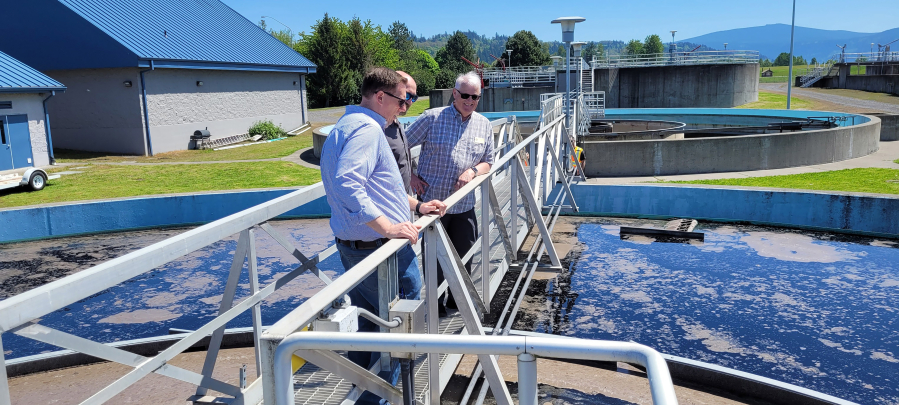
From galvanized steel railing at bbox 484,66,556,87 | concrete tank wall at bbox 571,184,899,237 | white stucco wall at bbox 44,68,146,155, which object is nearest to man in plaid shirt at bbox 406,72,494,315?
concrete tank wall at bbox 571,184,899,237

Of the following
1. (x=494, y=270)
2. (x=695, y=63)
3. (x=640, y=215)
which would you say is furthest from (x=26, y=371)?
(x=695, y=63)

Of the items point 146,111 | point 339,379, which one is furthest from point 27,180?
point 339,379

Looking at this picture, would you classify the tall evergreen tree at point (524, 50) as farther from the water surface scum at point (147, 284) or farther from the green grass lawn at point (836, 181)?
the water surface scum at point (147, 284)

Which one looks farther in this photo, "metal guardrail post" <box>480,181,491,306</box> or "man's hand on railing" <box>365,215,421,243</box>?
"metal guardrail post" <box>480,181,491,306</box>

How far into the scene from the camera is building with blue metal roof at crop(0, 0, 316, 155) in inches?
789

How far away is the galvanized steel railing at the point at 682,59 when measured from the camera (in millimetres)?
38281

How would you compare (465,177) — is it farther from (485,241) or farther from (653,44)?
Answer: (653,44)

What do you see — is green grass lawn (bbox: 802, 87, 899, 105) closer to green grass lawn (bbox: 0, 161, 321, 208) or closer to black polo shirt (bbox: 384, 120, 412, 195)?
green grass lawn (bbox: 0, 161, 321, 208)

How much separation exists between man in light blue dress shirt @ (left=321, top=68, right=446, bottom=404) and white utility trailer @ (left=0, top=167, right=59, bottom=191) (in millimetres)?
12922

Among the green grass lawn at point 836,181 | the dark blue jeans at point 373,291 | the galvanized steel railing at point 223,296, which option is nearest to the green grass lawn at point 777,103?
the green grass lawn at point 836,181

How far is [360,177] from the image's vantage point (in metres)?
2.48

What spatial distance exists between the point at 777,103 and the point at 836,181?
92.6 ft

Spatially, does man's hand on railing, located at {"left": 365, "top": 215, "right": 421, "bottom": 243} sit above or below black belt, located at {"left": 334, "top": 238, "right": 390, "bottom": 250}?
above

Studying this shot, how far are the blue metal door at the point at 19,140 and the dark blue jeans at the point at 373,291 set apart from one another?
17.0 meters
